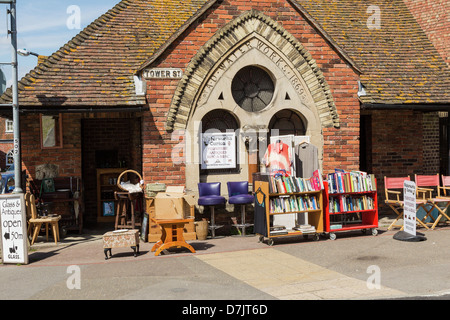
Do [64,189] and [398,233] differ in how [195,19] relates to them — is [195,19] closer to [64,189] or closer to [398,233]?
[64,189]

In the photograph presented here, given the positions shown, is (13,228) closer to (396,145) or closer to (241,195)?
(241,195)

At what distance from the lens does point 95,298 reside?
759cm

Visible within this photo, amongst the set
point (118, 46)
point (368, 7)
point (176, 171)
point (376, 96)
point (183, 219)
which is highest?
point (368, 7)

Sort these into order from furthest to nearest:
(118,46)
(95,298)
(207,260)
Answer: (118,46)
(207,260)
(95,298)

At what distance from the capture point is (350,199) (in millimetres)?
12336

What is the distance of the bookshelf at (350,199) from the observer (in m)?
12.0

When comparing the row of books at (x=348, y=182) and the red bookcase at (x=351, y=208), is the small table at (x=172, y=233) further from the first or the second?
the row of books at (x=348, y=182)

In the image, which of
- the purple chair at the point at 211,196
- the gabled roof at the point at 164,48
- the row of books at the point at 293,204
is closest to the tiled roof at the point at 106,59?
the gabled roof at the point at 164,48

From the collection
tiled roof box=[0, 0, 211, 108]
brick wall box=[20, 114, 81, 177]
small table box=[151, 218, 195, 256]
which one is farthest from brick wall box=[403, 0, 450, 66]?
brick wall box=[20, 114, 81, 177]

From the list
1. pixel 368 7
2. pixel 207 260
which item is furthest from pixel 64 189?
pixel 368 7

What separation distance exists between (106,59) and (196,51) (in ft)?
7.81

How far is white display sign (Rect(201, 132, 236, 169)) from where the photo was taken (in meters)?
13.2

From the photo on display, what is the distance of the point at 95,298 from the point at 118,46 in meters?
7.95

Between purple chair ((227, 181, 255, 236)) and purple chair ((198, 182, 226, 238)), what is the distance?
0.87ft
